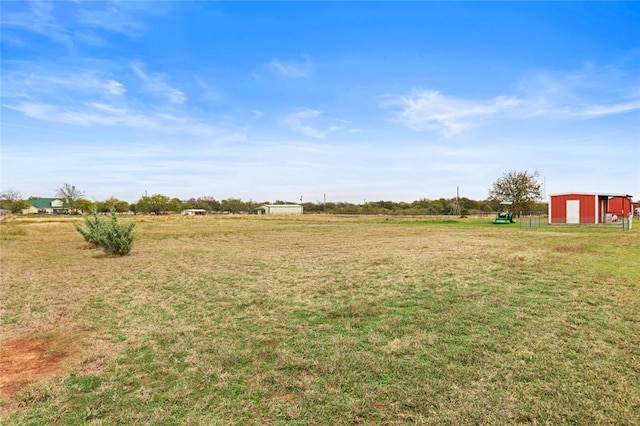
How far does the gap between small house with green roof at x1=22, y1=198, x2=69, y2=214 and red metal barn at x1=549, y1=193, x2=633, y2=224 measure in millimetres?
110565

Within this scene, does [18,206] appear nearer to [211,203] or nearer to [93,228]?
[211,203]

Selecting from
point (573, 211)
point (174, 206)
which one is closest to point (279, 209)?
point (174, 206)

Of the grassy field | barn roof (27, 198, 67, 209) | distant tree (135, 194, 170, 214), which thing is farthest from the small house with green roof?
the grassy field

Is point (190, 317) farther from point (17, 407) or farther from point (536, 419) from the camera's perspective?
point (536, 419)

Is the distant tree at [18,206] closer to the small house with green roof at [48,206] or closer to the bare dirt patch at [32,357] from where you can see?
the small house with green roof at [48,206]

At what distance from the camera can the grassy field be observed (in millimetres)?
3363

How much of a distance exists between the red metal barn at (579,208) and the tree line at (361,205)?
1375cm

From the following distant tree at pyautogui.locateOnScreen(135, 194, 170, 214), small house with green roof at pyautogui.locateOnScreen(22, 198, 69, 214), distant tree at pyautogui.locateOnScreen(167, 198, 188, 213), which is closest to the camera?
distant tree at pyautogui.locateOnScreen(135, 194, 170, 214)

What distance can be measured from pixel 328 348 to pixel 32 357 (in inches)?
154

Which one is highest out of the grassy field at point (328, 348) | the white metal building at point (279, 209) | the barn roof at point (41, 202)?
the barn roof at point (41, 202)

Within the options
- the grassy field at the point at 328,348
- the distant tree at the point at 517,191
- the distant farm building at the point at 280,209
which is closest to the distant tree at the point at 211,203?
the distant farm building at the point at 280,209

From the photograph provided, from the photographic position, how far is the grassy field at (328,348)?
3.36 m

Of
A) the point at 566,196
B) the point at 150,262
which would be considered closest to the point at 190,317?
the point at 150,262

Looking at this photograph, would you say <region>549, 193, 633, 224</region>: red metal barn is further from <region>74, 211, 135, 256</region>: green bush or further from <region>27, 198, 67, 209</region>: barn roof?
<region>27, 198, 67, 209</region>: barn roof
